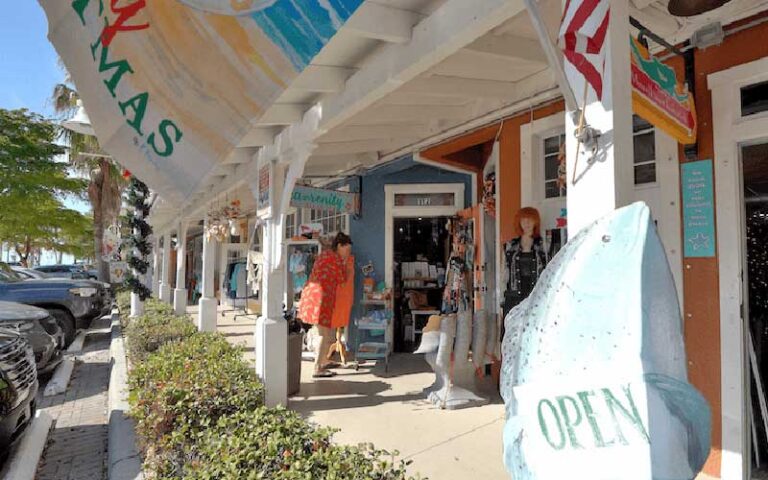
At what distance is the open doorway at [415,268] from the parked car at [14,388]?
448cm

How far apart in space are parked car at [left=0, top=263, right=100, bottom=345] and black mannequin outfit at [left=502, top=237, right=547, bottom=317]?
831 cm

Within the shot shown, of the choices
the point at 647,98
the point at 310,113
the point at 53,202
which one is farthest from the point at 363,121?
the point at 53,202

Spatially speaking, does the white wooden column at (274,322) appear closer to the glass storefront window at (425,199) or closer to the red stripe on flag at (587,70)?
the glass storefront window at (425,199)

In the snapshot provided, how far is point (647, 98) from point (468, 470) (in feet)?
8.78

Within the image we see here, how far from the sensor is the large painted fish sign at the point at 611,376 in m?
1.25

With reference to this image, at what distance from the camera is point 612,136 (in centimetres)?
165

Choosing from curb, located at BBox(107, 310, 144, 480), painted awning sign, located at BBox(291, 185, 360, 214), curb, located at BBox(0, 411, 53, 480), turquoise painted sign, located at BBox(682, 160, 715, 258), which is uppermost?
painted awning sign, located at BBox(291, 185, 360, 214)

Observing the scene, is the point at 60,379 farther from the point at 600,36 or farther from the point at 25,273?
the point at 25,273

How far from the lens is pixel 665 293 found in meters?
1.32

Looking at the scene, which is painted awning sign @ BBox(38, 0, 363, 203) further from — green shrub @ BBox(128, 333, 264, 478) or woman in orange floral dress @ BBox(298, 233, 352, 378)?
woman in orange floral dress @ BBox(298, 233, 352, 378)

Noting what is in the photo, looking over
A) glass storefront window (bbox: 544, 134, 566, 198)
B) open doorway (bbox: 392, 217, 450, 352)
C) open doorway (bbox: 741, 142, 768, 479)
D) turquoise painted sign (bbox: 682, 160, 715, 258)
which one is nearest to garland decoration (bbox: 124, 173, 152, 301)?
open doorway (bbox: 392, 217, 450, 352)

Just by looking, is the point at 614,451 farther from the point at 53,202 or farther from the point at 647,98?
the point at 53,202

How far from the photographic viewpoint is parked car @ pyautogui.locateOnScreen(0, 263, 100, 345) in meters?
8.53

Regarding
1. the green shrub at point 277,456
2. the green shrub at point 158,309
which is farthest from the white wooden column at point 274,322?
the green shrub at point 158,309
